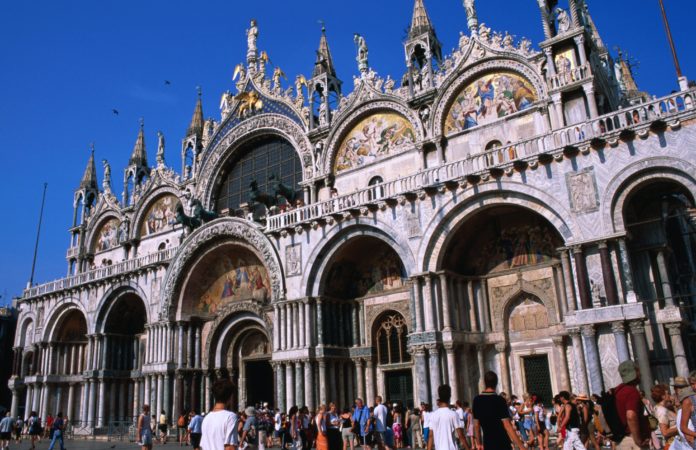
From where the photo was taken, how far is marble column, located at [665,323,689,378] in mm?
15978

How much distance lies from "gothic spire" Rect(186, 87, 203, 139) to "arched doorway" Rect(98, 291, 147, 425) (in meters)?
9.12

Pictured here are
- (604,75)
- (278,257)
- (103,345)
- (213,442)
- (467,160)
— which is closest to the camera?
(213,442)

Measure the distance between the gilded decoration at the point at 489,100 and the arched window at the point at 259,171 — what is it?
8.25m

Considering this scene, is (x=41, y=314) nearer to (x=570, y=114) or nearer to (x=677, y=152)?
(x=570, y=114)

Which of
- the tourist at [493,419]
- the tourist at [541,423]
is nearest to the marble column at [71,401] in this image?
the tourist at [541,423]

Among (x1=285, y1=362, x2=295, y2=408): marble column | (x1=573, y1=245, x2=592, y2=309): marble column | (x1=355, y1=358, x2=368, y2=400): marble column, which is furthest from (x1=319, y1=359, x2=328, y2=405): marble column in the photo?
(x1=573, y1=245, x2=592, y2=309): marble column

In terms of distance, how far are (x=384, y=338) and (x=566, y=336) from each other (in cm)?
685

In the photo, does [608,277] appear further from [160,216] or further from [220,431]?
[160,216]

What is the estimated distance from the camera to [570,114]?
63.8 feet

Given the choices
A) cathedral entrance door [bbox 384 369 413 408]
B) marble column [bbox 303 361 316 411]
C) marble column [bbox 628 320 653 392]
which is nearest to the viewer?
marble column [bbox 628 320 653 392]

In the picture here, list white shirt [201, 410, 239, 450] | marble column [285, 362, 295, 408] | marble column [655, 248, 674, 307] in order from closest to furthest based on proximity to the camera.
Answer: white shirt [201, 410, 239, 450]
marble column [655, 248, 674, 307]
marble column [285, 362, 295, 408]

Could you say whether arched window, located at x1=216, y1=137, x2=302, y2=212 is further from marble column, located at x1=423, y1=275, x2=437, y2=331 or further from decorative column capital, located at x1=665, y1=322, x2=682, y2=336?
decorative column capital, located at x1=665, y1=322, x2=682, y2=336

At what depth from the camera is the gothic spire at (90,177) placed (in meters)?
38.9

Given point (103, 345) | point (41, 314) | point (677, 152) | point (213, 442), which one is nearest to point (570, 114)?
point (677, 152)
